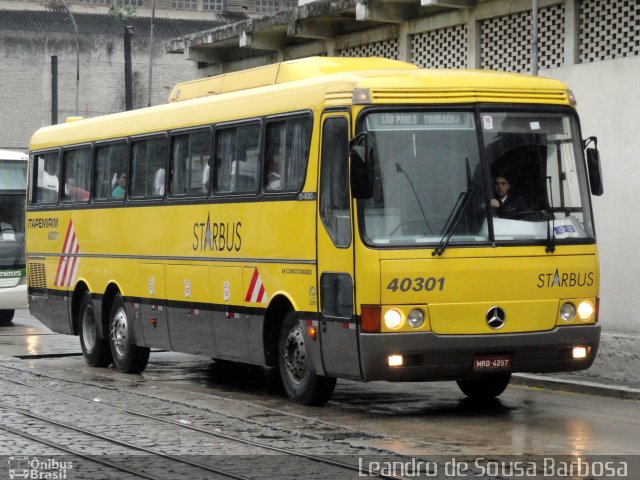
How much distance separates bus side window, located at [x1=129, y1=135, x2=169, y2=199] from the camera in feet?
54.4

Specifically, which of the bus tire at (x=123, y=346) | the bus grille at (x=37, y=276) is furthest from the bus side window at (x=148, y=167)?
the bus grille at (x=37, y=276)

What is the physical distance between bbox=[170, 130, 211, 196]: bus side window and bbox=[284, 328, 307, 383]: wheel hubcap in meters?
2.40

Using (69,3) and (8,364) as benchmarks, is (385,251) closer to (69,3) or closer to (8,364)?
(8,364)

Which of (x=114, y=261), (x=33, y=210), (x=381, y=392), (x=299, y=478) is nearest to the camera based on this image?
(x=299, y=478)

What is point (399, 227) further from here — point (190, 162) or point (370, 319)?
point (190, 162)

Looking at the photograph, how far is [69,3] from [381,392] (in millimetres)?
45960

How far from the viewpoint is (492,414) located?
43.5 feet

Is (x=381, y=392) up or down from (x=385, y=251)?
down

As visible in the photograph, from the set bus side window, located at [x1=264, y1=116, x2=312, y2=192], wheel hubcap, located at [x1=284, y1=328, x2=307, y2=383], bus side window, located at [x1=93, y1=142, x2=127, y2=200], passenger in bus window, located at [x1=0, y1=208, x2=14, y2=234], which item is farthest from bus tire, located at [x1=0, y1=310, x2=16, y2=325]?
wheel hubcap, located at [x1=284, y1=328, x2=307, y2=383]

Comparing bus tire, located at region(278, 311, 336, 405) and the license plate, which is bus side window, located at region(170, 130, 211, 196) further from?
the license plate

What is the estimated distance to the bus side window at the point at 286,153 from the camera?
44.4 feet

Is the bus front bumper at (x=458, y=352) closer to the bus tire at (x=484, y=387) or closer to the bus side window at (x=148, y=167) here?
the bus tire at (x=484, y=387)

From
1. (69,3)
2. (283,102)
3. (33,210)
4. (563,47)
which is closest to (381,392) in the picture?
(283,102)

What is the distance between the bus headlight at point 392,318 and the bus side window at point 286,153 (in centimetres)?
175
